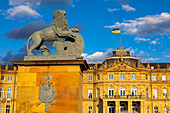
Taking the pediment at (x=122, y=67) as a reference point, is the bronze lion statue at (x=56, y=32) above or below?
below

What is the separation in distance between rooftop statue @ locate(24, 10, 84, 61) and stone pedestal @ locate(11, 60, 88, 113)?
335mm

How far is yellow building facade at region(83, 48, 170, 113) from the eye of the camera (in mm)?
64750

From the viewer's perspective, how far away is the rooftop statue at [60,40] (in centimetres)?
1062

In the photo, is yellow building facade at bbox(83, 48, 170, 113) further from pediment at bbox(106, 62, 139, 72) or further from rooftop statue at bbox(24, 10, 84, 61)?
rooftop statue at bbox(24, 10, 84, 61)

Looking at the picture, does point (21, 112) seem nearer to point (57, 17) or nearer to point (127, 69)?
point (57, 17)

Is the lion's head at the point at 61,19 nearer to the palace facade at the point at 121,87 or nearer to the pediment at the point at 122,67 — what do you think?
the palace facade at the point at 121,87

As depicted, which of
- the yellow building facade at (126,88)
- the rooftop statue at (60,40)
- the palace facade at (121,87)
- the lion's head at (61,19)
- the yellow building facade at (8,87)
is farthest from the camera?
the yellow building facade at (8,87)

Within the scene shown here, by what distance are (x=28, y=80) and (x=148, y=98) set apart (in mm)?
62243

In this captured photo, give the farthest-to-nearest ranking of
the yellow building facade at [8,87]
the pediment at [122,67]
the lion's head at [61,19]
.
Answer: the yellow building facade at [8,87] → the pediment at [122,67] → the lion's head at [61,19]

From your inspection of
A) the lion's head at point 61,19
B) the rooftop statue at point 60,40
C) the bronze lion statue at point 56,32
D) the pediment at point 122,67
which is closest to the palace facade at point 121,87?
the pediment at point 122,67

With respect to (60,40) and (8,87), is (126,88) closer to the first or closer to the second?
(8,87)

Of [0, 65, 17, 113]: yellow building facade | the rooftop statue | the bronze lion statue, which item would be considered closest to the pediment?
[0, 65, 17, 113]: yellow building facade

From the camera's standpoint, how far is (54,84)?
10.2m

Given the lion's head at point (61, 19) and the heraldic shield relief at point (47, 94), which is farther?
the lion's head at point (61, 19)
